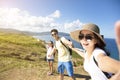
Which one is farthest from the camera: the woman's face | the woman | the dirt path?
the dirt path

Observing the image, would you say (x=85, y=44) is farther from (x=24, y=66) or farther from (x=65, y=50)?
(x=24, y=66)

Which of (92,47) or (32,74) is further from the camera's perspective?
(32,74)

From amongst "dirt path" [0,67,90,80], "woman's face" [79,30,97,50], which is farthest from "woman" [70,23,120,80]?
"dirt path" [0,67,90,80]

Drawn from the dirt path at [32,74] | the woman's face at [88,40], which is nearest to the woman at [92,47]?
the woman's face at [88,40]

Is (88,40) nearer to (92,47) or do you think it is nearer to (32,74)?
(92,47)

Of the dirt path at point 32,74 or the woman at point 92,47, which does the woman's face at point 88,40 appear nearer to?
the woman at point 92,47

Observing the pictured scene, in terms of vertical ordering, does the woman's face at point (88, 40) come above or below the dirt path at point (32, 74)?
above

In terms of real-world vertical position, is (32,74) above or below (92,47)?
below

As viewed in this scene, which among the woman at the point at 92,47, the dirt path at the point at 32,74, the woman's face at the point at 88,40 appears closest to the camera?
the woman at the point at 92,47

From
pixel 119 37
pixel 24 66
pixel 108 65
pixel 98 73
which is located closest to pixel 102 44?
pixel 98 73

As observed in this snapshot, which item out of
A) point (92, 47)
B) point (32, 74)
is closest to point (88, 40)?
point (92, 47)

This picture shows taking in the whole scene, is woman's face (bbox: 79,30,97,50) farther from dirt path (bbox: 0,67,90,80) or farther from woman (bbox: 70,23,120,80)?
dirt path (bbox: 0,67,90,80)

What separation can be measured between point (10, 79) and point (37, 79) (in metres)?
0.97

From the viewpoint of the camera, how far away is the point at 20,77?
10.2 metres
